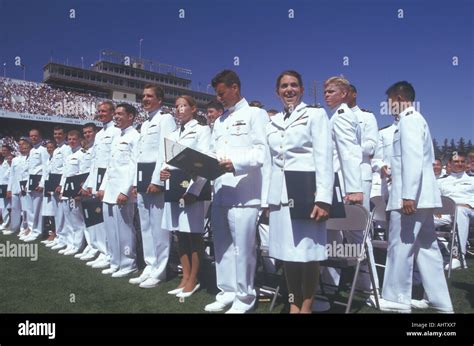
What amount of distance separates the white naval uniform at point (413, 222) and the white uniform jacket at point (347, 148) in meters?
0.35

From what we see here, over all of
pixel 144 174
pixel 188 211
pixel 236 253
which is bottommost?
pixel 236 253

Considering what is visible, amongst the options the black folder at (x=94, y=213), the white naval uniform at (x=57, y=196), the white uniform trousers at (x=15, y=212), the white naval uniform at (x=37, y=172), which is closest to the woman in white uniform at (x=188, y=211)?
the black folder at (x=94, y=213)

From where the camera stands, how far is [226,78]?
371 cm

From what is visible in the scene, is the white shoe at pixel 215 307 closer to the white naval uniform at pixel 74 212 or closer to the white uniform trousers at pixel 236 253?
the white uniform trousers at pixel 236 253

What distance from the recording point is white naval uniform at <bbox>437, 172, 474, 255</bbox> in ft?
20.4

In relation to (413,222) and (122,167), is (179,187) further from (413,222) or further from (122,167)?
(413,222)

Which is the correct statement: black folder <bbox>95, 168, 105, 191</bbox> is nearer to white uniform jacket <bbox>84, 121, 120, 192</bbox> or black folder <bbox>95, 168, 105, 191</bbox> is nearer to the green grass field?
white uniform jacket <bbox>84, 121, 120, 192</bbox>

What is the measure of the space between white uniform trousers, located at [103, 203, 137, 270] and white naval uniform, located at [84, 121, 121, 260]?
540 mm

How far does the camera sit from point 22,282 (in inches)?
180

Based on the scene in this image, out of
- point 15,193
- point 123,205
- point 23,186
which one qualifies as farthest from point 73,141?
point 15,193

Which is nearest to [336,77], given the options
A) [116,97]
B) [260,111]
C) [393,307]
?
[260,111]

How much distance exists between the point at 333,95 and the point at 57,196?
18.9 feet
